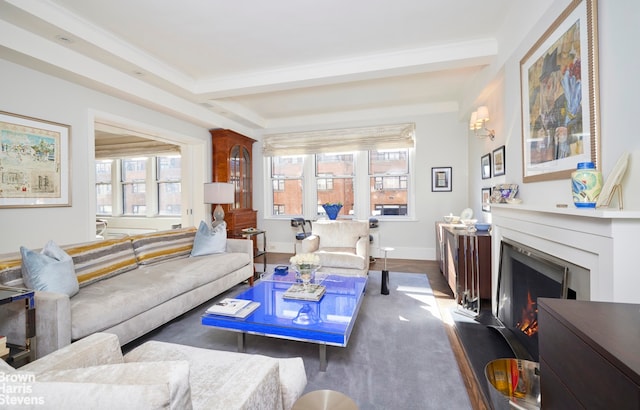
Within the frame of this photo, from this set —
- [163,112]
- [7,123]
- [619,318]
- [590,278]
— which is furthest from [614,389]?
[163,112]

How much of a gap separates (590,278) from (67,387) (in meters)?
1.91

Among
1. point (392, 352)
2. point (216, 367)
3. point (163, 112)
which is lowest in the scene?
point (392, 352)

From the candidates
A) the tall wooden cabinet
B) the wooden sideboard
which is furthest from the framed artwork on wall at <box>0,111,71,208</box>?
the wooden sideboard

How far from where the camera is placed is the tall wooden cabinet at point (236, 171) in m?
4.98

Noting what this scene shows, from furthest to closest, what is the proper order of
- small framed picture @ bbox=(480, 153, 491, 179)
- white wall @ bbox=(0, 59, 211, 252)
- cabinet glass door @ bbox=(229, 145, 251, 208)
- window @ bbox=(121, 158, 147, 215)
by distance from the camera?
1. window @ bbox=(121, 158, 147, 215)
2. cabinet glass door @ bbox=(229, 145, 251, 208)
3. small framed picture @ bbox=(480, 153, 491, 179)
4. white wall @ bbox=(0, 59, 211, 252)

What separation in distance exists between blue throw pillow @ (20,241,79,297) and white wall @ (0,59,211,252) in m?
1.03

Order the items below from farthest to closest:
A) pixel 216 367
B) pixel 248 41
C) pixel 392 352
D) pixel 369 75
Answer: pixel 369 75, pixel 248 41, pixel 392 352, pixel 216 367

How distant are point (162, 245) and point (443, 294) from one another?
10.7ft

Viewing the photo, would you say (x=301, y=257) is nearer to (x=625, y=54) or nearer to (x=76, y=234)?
(x=625, y=54)

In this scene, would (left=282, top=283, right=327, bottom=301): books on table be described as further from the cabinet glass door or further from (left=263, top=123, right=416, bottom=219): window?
(left=263, top=123, right=416, bottom=219): window

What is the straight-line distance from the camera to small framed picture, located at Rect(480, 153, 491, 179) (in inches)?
140

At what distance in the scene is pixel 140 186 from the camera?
6.62 m

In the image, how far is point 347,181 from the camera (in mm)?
5656

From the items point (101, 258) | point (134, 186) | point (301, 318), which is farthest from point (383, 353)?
point (134, 186)
